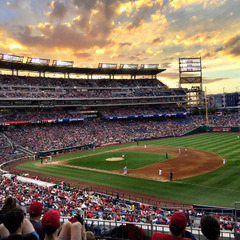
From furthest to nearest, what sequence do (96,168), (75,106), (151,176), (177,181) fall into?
(75,106)
(96,168)
(151,176)
(177,181)

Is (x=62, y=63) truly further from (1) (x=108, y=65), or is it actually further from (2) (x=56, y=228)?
(2) (x=56, y=228)

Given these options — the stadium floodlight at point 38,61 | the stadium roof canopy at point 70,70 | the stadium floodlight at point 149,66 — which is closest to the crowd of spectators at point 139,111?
the stadium roof canopy at point 70,70

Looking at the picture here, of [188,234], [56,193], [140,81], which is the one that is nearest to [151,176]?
[56,193]

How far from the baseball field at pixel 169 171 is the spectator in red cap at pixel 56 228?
18.4 m

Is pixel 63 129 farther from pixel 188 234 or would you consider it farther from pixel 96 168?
pixel 188 234

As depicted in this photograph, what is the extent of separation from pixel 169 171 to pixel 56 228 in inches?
1104

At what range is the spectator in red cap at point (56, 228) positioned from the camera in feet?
11.8

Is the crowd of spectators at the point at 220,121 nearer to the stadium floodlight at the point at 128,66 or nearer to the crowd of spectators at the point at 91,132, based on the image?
the crowd of spectators at the point at 91,132

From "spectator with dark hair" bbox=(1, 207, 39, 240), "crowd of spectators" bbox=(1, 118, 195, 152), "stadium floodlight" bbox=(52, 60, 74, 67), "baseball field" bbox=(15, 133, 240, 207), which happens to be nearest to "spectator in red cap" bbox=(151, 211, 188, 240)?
"spectator with dark hair" bbox=(1, 207, 39, 240)

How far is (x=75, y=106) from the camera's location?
71188mm

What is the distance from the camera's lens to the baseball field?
72.3ft

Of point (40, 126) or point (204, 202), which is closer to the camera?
point (204, 202)

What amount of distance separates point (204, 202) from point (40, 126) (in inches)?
1928

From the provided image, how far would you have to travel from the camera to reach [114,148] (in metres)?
51.9
